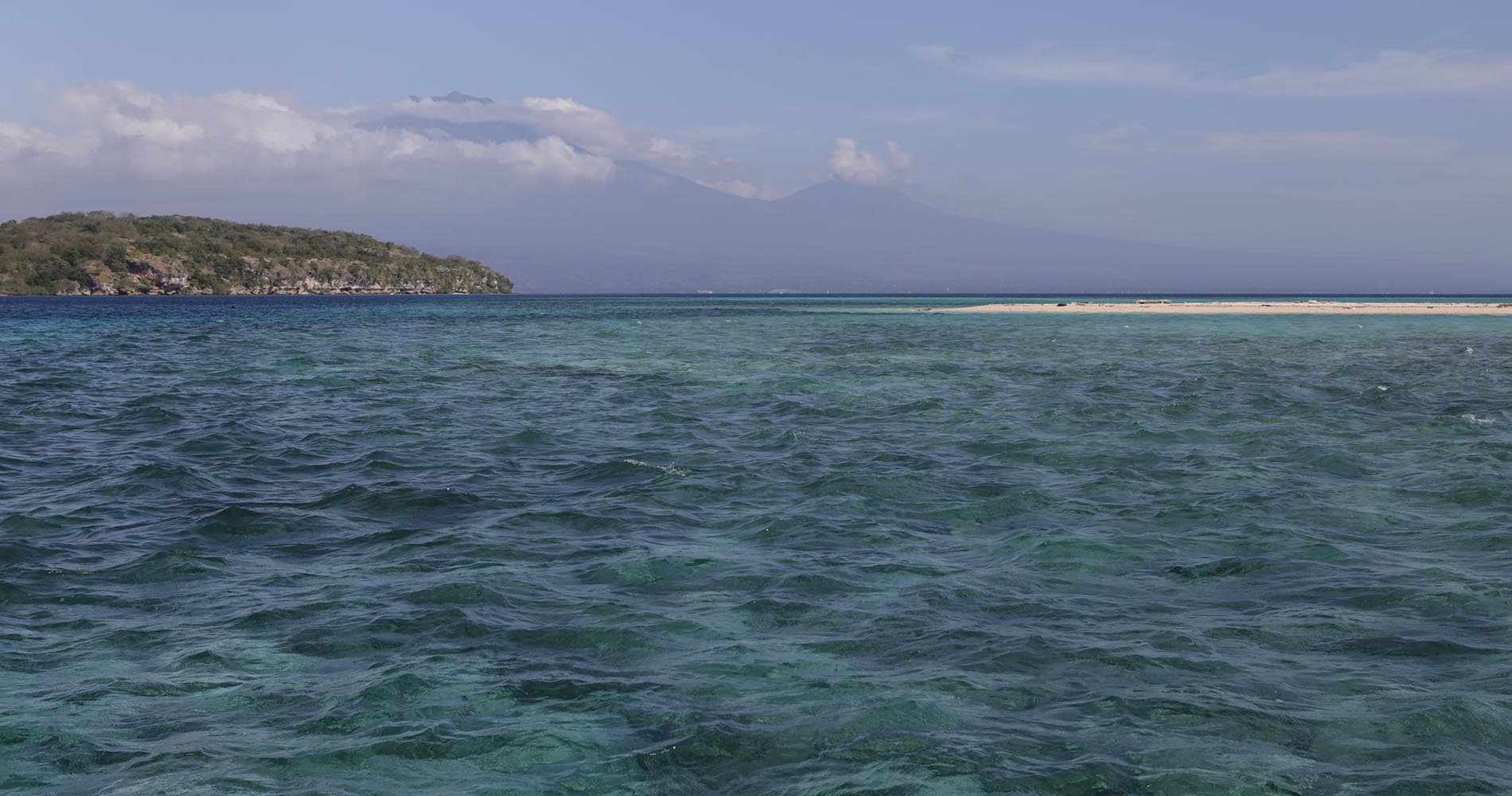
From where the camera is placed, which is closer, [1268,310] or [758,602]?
[758,602]

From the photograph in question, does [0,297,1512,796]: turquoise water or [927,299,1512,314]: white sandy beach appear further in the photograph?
[927,299,1512,314]: white sandy beach

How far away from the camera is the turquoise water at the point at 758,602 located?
22.4 ft

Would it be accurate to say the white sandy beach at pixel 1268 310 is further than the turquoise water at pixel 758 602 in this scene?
Yes

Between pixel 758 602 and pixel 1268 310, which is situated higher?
pixel 1268 310

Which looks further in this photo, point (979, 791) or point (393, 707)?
point (393, 707)

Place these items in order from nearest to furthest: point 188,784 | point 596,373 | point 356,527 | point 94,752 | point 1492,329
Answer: point 188,784, point 94,752, point 356,527, point 596,373, point 1492,329

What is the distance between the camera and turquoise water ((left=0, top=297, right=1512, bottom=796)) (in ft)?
22.4

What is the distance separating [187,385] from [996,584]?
2990 centimetres

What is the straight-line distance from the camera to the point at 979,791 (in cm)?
640

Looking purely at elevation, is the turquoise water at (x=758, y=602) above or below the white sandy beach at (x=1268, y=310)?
below

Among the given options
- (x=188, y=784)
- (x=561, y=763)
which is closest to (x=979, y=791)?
(x=561, y=763)

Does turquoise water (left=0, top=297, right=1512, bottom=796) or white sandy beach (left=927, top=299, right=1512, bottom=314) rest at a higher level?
white sandy beach (left=927, top=299, right=1512, bottom=314)

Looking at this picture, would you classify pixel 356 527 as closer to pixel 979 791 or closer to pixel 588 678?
pixel 588 678

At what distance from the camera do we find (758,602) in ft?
33.5
